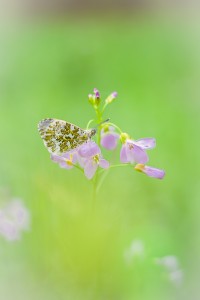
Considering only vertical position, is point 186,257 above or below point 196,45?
below

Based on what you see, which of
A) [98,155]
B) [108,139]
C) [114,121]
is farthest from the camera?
[114,121]

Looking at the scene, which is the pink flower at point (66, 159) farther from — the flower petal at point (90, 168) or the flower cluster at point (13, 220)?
the flower cluster at point (13, 220)

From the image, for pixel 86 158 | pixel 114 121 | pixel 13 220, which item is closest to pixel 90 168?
pixel 86 158

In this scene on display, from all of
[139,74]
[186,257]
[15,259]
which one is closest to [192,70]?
[139,74]

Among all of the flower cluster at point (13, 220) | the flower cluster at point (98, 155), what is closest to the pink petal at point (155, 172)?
the flower cluster at point (98, 155)

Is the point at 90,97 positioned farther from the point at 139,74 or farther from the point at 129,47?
the point at 129,47

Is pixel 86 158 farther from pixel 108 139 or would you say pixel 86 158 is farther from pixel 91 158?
pixel 108 139

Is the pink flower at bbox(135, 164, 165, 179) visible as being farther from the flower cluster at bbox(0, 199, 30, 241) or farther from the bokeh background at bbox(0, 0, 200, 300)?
the flower cluster at bbox(0, 199, 30, 241)
